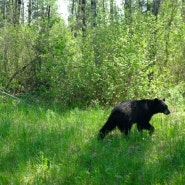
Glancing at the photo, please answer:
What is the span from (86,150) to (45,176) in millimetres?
1107

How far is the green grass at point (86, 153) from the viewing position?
5363 millimetres

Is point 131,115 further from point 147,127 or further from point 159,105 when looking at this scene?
point 159,105

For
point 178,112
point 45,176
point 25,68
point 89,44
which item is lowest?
point 45,176

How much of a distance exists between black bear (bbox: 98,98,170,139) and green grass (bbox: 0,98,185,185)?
0.19 metres

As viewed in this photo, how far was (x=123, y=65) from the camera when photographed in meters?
9.39

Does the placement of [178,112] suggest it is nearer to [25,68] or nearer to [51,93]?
[51,93]

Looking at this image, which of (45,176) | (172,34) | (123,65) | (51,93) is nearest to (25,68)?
(51,93)

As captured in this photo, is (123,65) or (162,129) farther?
(123,65)

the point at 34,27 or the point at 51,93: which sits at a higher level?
the point at 34,27

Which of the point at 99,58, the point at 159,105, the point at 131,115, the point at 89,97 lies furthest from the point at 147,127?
the point at 99,58

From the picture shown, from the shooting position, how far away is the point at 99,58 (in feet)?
34.8

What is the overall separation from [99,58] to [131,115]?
400 centimetres

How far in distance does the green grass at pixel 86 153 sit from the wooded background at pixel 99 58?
1695 millimetres

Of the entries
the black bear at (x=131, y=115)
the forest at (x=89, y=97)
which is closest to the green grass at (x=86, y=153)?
the forest at (x=89, y=97)
